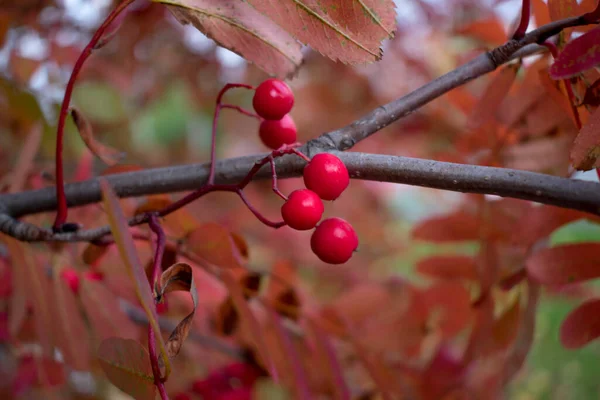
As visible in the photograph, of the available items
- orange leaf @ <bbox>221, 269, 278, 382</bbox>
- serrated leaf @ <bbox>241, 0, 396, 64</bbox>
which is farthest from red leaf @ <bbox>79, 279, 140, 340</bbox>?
serrated leaf @ <bbox>241, 0, 396, 64</bbox>

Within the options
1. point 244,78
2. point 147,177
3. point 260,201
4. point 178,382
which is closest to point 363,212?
point 260,201

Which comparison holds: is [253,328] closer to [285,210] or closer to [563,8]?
[285,210]

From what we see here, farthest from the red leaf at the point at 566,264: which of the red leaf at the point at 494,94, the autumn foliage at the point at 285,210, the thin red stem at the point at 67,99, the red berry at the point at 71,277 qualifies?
the red berry at the point at 71,277

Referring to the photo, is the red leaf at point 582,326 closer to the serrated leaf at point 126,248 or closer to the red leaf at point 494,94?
the red leaf at point 494,94

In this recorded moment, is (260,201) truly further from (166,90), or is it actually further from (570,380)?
(570,380)

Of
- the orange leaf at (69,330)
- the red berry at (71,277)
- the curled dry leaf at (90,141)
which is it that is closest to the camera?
the curled dry leaf at (90,141)
